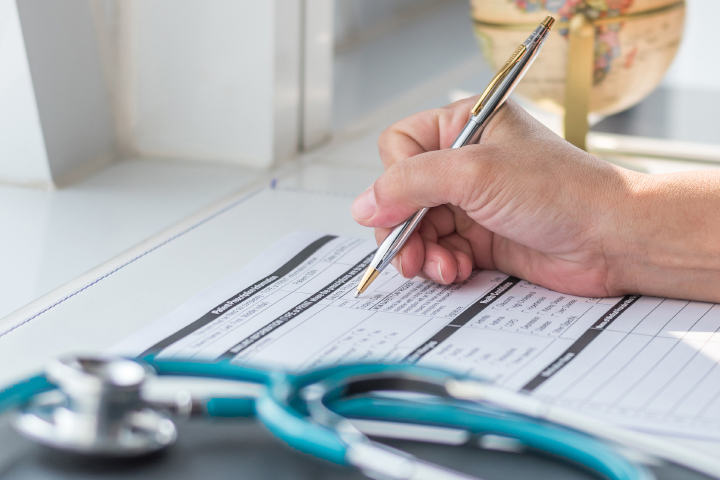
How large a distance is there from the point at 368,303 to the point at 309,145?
45 centimetres

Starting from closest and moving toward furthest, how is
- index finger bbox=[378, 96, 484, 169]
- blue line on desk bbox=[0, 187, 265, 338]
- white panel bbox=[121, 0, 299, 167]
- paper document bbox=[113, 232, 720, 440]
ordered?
paper document bbox=[113, 232, 720, 440] → blue line on desk bbox=[0, 187, 265, 338] → index finger bbox=[378, 96, 484, 169] → white panel bbox=[121, 0, 299, 167]

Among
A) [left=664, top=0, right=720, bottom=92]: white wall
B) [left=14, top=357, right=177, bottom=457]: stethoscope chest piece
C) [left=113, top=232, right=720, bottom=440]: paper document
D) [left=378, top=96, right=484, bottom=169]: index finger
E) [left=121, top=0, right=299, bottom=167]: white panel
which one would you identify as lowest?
[left=14, top=357, right=177, bottom=457]: stethoscope chest piece

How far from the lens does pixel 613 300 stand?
0.60m

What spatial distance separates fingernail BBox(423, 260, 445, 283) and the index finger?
0.34 feet

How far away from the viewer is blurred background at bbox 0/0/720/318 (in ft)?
2.59

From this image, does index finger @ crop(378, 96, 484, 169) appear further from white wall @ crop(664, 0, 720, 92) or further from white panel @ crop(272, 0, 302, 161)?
white wall @ crop(664, 0, 720, 92)

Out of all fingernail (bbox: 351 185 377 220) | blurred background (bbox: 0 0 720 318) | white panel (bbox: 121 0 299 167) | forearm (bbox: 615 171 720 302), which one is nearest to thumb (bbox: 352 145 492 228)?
fingernail (bbox: 351 185 377 220)

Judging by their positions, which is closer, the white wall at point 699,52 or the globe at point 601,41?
the globe at point 601,41

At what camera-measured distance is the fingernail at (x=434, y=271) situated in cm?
61

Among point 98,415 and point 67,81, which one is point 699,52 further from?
point 98,415

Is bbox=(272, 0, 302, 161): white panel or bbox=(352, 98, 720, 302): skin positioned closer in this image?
bbox=(352, 98, 720, 302): skin

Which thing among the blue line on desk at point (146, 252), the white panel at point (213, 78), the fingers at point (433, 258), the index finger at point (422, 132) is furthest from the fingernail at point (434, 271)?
the white panel at point (213, 78)

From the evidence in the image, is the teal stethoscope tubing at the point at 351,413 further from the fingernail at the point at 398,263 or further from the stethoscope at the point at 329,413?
the fingernail at the point at 398,263

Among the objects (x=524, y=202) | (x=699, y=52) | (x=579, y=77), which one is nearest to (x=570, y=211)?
(x=524, y=202)
